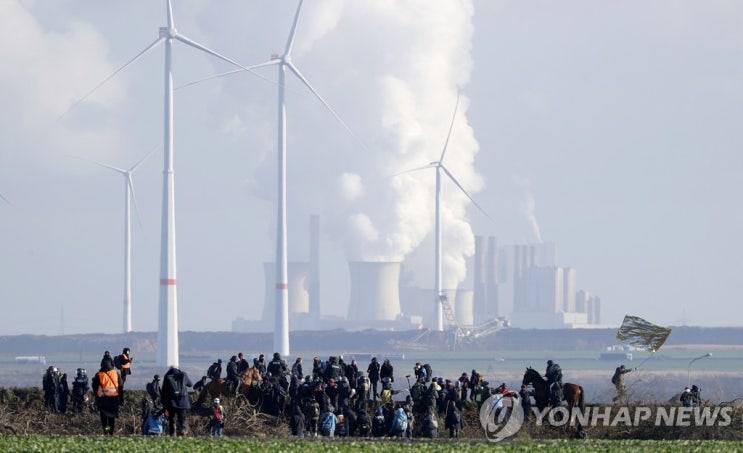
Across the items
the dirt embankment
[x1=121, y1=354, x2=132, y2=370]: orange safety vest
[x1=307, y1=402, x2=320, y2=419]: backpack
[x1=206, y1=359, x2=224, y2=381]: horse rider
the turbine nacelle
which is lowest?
the dirt embankment

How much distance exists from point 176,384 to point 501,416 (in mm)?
12994

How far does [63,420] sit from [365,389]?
39.1ft

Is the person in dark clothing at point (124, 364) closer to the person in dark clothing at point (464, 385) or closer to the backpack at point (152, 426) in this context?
the backpack at point (152, 426)

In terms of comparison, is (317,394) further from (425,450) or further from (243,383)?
(425,450)

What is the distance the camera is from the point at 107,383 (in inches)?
1551

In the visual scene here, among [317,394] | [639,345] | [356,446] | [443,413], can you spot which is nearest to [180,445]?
[356,446]

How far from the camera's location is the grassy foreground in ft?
Answer: 112

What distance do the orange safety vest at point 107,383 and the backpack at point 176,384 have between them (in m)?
1.57

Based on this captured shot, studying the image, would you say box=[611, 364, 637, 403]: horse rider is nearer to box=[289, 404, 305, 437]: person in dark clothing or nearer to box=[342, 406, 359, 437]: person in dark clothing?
box=[342, 406, 359, 437]: person in dark clothing

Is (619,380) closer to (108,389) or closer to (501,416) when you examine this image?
(501,416)

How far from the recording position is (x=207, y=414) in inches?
2044

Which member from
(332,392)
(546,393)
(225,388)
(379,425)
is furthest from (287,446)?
(225,388)

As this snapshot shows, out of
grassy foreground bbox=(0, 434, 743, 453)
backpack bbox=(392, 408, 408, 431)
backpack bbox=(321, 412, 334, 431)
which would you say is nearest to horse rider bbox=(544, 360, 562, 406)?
backpack bbox=(392, 408, 408, 431)

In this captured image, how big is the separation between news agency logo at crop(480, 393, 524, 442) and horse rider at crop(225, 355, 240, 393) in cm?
1002
